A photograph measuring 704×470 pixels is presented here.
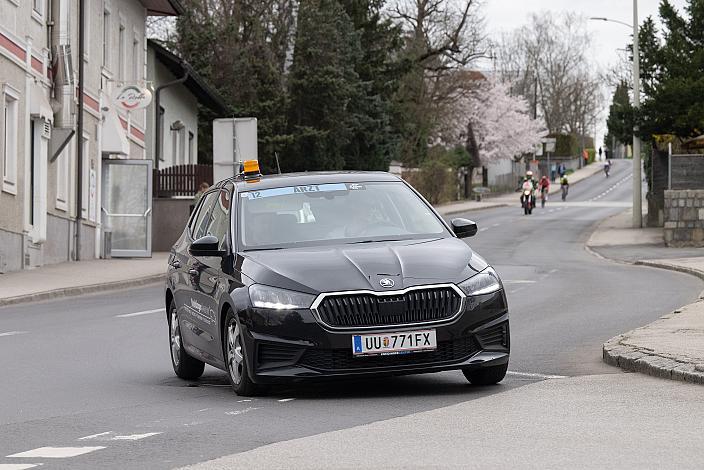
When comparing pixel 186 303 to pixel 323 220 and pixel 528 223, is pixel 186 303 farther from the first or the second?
pixel 528 223

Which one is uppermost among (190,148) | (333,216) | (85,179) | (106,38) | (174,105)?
(106,38)

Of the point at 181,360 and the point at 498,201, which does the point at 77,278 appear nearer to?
the point at 181,360

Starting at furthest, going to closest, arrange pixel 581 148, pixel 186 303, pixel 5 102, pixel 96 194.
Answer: pixel 581 148
pixel 96 194
pixel 5 102
pixel 186 303

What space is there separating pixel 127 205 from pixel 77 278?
10.3 meters

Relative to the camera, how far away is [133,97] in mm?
38781

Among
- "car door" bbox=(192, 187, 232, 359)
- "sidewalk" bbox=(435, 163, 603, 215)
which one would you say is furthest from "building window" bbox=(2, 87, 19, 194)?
"sidewalk" bbox=(435, 163, 603, 215)

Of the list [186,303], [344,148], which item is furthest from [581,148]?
[186,303]

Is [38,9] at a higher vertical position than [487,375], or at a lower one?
higher

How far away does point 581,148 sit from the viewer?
516 ft

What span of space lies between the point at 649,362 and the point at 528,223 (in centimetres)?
4946

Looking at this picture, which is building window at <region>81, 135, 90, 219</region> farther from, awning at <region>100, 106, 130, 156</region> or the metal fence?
the metal fence

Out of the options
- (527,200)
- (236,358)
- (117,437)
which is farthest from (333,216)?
(527,200)

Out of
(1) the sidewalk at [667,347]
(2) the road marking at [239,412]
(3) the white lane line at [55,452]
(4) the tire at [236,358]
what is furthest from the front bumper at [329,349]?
(3) the white lane line at [55,452]

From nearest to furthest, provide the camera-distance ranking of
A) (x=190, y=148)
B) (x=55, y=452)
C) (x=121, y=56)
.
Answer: (x=55, y=452)
(x=121, y=56)
(x=190, y=148)
